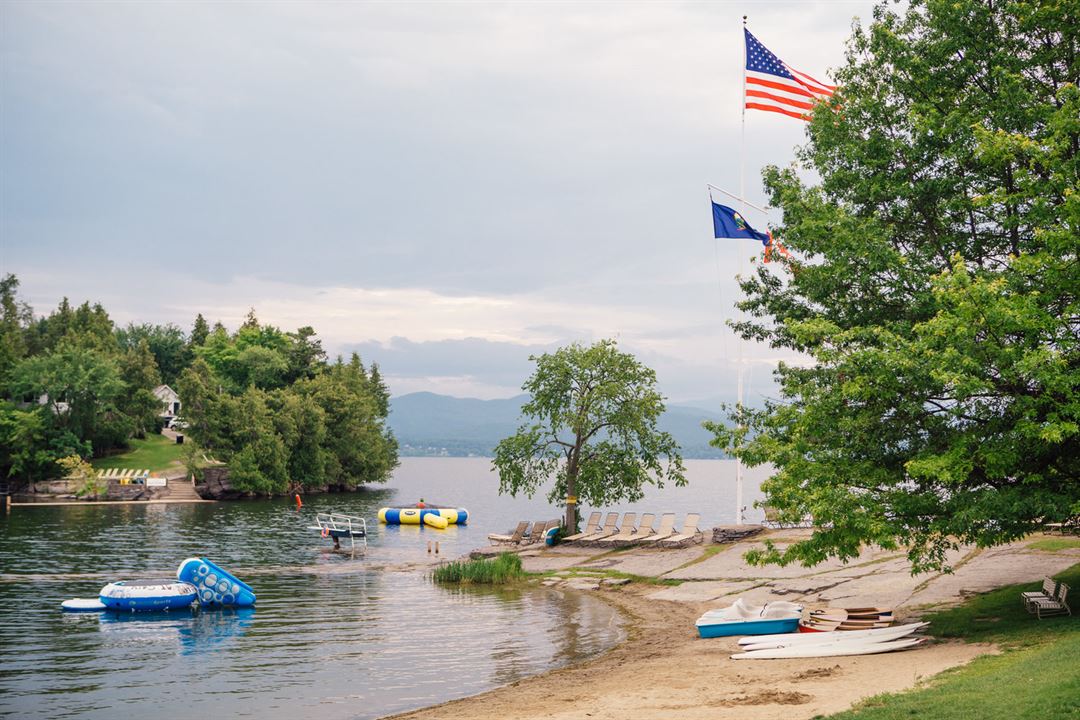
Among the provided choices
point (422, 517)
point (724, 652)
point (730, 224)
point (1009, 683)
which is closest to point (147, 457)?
point (422, 517)

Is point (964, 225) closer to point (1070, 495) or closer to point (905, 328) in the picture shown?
point (905, 328)

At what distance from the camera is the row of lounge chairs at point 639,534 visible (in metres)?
39.1

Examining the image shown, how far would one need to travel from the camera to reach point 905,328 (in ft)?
64.0

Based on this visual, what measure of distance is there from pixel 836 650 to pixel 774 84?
69.9 feet

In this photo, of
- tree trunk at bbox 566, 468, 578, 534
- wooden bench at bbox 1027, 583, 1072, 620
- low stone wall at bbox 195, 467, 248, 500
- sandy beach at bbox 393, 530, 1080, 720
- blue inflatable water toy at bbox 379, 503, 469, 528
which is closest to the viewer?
sandy beach at bbox 393, 530, 1080, 720

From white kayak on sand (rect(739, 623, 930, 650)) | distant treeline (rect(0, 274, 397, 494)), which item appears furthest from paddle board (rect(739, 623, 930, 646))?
distant treeline (rect(0, 274, 397, 494))

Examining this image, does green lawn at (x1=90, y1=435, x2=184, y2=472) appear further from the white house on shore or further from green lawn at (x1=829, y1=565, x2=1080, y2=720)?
green lawn at (x1=829, y1=565, x2=1080, y2=720)

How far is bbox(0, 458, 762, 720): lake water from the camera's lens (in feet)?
63.1

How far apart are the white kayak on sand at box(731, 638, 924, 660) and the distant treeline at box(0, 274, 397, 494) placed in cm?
8792

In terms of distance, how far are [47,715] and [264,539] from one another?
41.0 metres

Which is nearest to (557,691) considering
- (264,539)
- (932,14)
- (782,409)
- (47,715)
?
(782,409)

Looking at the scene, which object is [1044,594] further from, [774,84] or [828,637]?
[774,84]

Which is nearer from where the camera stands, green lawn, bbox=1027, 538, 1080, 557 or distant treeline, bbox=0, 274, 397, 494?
green lawn, bbox=1027, 538, 1080, 557

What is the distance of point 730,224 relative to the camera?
3231 centimetres
